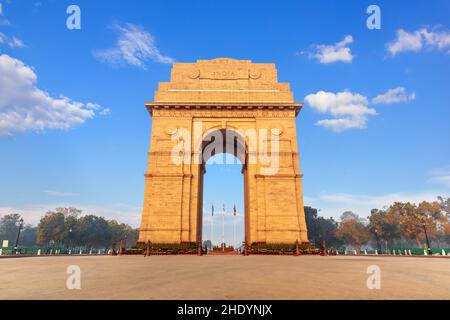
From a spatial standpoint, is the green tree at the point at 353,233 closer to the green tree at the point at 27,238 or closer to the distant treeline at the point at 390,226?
the distant treeline at the point at 390,226

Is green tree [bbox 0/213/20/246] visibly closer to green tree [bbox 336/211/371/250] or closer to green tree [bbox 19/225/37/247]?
green tree [bbox 19/225/37/247]

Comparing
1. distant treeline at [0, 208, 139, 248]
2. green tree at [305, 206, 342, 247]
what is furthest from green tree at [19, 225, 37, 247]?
green tree at [305, 206, 342, 247]

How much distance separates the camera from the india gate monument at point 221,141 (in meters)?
27.6

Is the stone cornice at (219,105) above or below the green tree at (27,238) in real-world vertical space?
above

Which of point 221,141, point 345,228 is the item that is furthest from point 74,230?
point 345,228

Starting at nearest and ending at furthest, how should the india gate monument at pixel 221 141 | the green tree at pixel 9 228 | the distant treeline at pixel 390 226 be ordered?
the india gate monument at pixel 221 141 < the distant treeline at pixel 390 226 < the green tree at pixel 9 228

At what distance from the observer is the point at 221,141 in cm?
3478

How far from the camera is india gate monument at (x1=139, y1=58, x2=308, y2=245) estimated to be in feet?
90.5

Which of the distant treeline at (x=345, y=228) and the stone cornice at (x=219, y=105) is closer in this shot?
the stone cornice at (x=219, y=105)

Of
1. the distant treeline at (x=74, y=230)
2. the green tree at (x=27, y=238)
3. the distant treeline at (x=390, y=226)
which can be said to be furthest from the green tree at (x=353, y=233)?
the green tree at (x=27, y=238)

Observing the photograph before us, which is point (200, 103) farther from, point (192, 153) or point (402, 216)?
point (402, 216)

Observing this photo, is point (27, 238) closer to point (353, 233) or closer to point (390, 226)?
point (353, 233)

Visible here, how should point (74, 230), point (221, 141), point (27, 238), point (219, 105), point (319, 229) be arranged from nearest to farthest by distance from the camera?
point (219, 105)
point (221, 141)
point (74, 230)
point (319, 229)
point (27, 238)

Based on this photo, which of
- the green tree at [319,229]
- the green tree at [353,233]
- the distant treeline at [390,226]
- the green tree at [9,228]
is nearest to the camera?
the distant treeline at [390,226]
